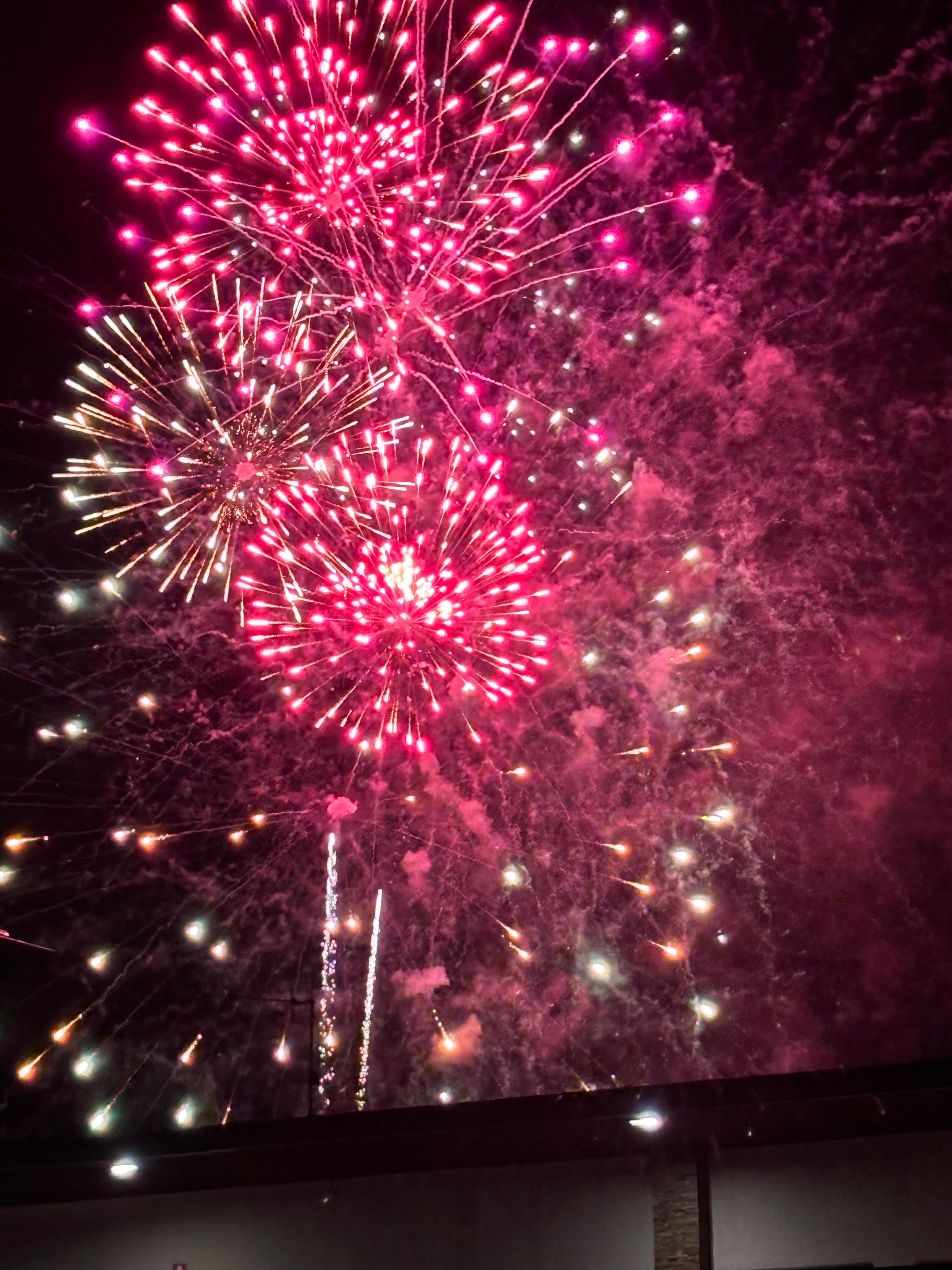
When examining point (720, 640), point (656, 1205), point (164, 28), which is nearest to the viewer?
point (656, 1205)

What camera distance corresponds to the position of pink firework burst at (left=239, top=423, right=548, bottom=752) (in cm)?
708

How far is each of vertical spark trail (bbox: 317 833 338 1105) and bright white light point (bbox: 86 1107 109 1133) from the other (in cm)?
165

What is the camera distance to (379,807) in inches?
307

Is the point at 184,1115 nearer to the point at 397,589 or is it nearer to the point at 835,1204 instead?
the point at 397,589

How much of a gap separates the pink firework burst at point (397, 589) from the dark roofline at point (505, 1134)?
9.49ft

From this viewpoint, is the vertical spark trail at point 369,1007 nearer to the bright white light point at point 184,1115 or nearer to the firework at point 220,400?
the bright white light point at point 184,1115

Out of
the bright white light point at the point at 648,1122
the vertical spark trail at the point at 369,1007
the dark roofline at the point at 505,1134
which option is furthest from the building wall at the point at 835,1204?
the vertical spark trail at the point at 369,1007

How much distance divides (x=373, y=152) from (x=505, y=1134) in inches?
218

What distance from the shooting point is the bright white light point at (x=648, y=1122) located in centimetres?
480

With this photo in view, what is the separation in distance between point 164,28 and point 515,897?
624 centimetres

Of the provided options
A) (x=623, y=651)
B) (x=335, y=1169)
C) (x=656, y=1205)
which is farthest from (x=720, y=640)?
(x=335, y=1169)

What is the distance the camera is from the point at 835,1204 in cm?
507

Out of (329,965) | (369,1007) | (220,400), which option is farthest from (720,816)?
(220,400)

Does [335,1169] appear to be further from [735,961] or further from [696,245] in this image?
[696,245]
